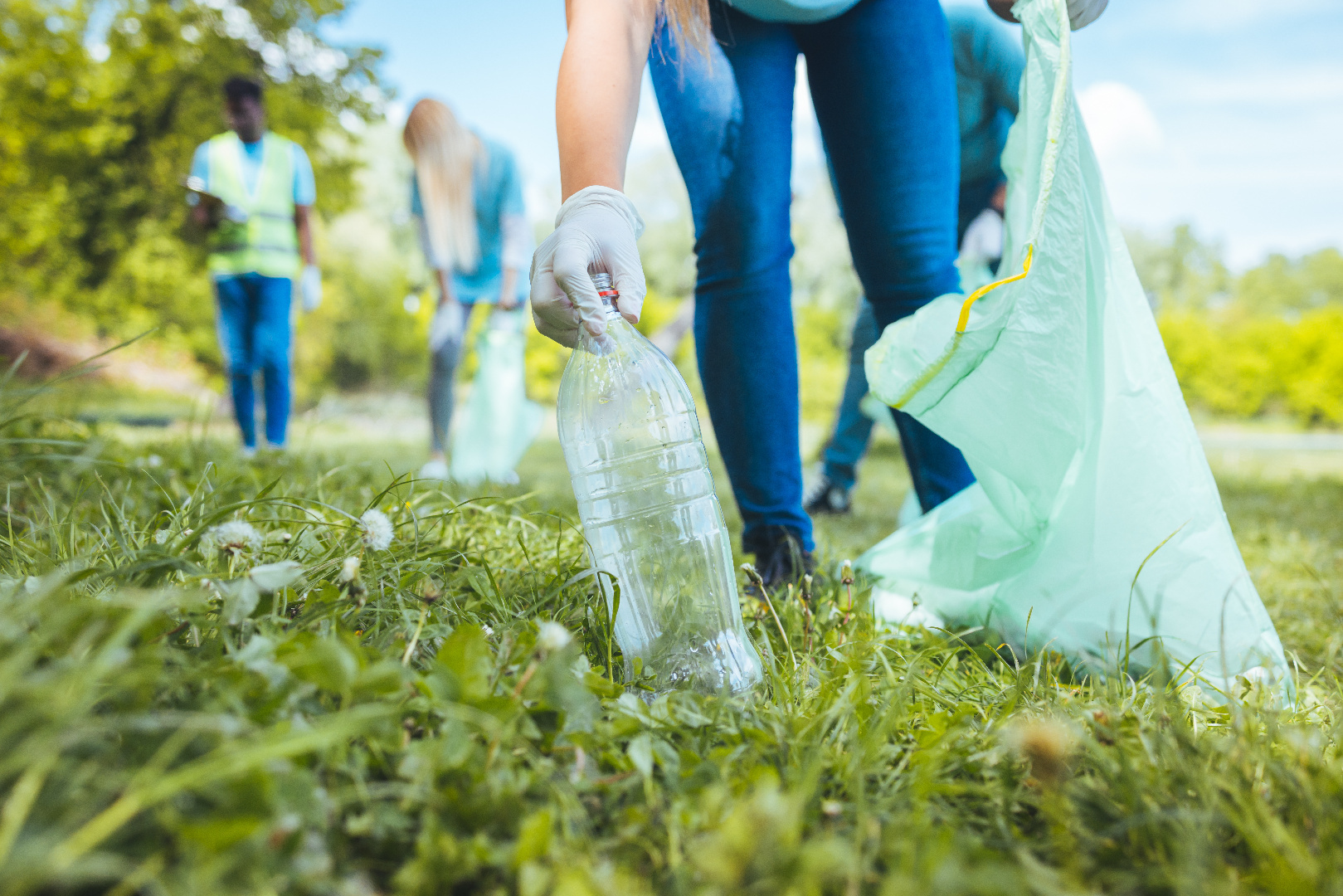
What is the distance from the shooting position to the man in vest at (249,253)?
13.0ft

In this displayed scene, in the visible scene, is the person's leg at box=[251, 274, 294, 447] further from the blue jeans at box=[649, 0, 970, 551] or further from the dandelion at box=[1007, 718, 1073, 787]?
the dandelion at box=[1007, 718, 1073, 787]

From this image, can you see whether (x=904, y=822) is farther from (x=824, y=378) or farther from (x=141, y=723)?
(x=824, y=378)

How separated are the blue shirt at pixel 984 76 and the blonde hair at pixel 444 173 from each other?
3.12 meters

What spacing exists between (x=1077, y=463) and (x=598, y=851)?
1.07m

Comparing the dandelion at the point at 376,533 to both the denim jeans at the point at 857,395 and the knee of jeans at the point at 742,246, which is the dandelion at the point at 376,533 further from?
the denim jeans at the point at 857,395

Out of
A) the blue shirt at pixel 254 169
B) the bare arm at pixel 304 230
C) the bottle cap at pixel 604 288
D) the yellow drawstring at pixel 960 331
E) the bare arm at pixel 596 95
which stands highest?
the blue shirt at pixel 254 169

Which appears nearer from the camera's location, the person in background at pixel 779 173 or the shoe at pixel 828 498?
the person in background at pixel 779 173

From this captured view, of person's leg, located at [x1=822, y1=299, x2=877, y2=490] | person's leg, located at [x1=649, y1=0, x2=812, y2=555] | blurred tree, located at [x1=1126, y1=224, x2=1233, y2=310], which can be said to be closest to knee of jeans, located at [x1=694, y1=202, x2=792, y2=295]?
person's leg, located at [x1=649, y1=0, x2=812, y2=555]

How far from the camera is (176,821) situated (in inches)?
20.0

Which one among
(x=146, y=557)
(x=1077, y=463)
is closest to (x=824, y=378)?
(x=1077, y=463)

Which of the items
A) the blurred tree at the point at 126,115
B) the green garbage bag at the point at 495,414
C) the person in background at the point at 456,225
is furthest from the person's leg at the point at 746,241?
the blurred tree at the point at 126,115

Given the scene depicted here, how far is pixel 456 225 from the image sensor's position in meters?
4.63

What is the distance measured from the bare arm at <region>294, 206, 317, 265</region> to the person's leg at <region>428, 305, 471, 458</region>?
1.04m

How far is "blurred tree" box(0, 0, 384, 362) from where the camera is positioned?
11.3 metres
